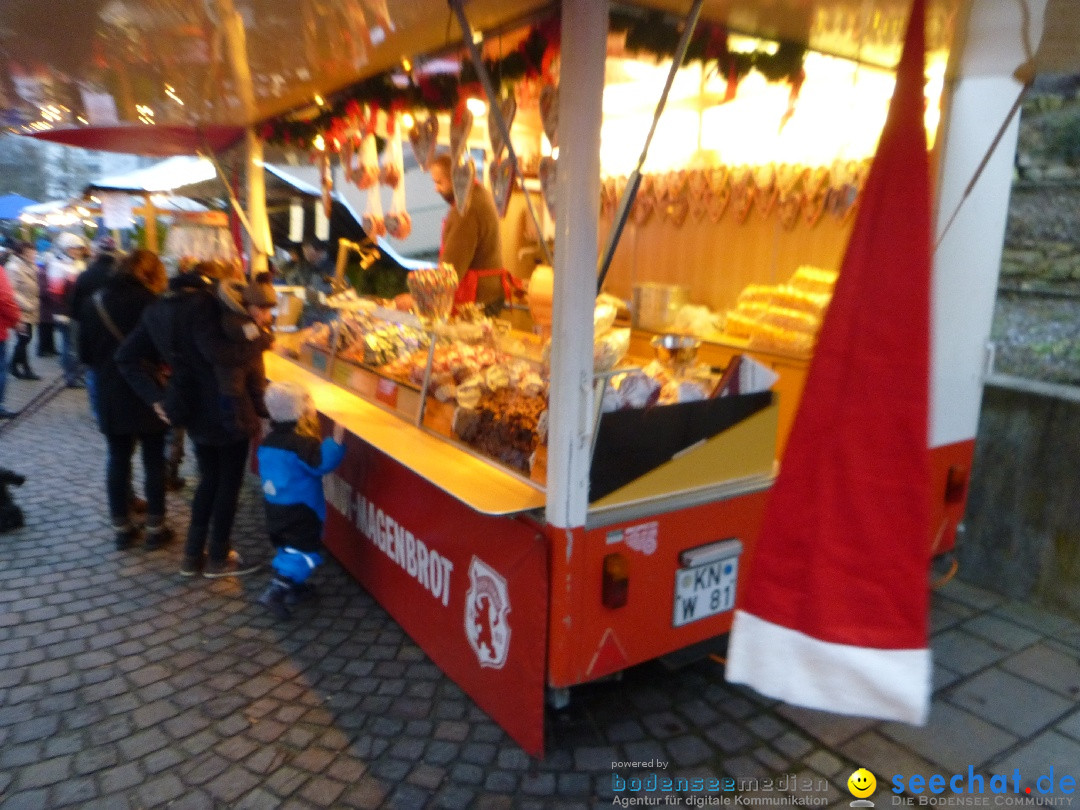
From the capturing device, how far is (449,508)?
10.9ft

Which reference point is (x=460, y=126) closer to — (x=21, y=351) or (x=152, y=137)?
(x=152, y=137)

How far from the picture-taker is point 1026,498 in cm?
437

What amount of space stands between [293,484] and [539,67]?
2530 millimetres

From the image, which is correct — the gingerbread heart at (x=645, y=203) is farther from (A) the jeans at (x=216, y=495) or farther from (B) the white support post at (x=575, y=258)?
(A) the jeans at (x=216, y=495)

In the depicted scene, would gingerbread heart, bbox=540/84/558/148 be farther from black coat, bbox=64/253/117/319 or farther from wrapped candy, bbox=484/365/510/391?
black coat, bbox=64/253/117/319

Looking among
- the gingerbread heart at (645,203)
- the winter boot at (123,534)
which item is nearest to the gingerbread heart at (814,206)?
the gingerbread heart at (645,203)

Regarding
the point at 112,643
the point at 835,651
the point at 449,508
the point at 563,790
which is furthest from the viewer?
the point at 112,643

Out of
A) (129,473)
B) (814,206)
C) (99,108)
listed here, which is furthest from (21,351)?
(814,206)

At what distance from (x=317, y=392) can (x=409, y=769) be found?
109 inches

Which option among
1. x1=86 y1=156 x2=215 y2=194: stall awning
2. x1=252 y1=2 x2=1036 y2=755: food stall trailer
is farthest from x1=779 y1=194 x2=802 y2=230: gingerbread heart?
x1=86 y1=156 x2=215 y2=194: stall awning

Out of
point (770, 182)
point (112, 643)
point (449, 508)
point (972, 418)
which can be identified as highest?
point (770, 182)

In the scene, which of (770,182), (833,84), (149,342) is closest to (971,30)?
(833,84)

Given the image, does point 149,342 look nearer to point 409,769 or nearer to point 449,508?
point 449,508

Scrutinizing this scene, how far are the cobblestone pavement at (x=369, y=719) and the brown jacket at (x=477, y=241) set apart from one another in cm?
233
